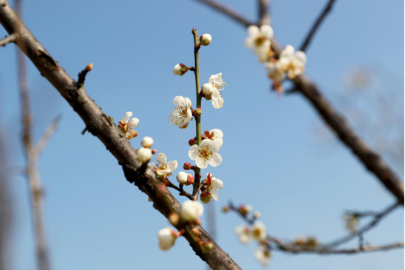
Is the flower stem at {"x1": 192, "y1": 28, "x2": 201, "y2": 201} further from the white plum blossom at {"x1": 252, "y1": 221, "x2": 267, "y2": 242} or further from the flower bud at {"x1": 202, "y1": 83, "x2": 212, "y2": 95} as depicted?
the white plum blossom at {"x1": 252, "y1": 221, "x2": 267, "y2": 242}

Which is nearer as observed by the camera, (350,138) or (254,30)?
(350,138)

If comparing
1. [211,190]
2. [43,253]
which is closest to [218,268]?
[211,190]

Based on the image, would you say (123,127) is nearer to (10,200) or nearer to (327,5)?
(10,200)

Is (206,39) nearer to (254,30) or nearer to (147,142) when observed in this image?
(147,142)

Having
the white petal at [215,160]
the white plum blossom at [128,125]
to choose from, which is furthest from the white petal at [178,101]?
the white petal at [215,160]

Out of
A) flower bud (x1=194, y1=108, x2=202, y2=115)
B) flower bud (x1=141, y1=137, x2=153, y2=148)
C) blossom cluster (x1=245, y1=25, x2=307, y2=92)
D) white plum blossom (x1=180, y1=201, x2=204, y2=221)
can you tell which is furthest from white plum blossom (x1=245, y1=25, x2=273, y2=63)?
flower bud (x1=194, y1=108, x2=202, y2=115)

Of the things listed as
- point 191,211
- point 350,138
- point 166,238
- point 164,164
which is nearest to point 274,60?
point 350,138

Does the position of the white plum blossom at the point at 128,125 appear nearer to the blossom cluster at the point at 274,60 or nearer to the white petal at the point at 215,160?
the white petal at the point at 215,160
